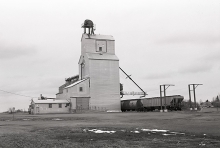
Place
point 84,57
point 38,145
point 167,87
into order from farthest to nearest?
point 84,57 → point 167,87 → point 38,145

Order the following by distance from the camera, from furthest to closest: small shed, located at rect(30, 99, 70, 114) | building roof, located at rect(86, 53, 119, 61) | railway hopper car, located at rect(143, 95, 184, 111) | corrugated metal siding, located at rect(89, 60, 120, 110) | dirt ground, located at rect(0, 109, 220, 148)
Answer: building roof, located at rect(86, 53, 119, 61) → corrugated metal siding, located at rect(89, 60, 120, 110) → small shed, located at rect(30, 99, 70, 114) → railway hopper car, located at rect(143, 95, 184, 111) → dirt ground, located at rect(0, 109, 220, 148)

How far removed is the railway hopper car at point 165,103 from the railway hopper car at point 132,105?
60.2 inches

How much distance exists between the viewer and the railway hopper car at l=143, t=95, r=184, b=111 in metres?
47.8

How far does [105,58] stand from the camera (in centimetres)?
5794

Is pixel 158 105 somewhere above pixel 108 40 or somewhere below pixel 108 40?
below

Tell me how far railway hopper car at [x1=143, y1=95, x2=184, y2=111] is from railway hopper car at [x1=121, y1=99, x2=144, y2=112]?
1530 mm

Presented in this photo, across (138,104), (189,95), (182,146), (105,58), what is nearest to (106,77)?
(105,58)

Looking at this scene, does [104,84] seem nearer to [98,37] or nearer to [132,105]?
[132,105]

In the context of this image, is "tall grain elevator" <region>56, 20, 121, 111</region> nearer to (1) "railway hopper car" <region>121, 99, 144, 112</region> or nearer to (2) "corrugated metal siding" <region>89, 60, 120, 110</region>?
(2) "corrugated metal siding" <region>89, 60, 120, 110</region>

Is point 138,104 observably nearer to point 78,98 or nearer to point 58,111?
point 78,98

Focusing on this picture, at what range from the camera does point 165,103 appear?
4719 centimetres

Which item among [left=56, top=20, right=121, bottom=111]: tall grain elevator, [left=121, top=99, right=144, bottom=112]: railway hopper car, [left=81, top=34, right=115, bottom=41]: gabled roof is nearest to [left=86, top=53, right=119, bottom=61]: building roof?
[left=56, top=20, right=121, bottom=111]: tall grain elevator

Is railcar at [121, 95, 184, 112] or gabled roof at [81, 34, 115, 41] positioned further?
gabled roof at [81, 34, 115, 41]

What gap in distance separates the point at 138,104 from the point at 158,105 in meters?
6.44
